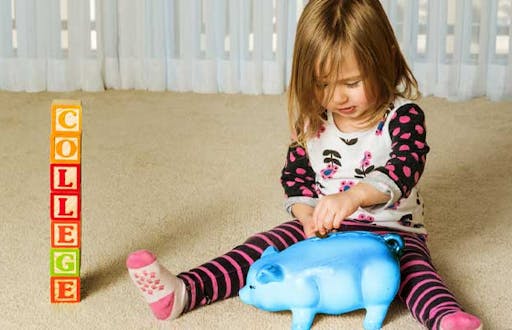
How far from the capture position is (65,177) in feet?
3.73

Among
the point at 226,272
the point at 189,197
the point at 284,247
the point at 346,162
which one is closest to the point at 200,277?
the point at 226,272

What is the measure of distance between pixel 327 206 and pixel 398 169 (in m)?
0.12

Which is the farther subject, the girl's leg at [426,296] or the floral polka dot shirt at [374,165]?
the floral polka dot shirt at [374,165]

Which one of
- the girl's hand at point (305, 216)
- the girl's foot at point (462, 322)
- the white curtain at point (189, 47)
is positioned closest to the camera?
the girl's foot at point (462, 322)

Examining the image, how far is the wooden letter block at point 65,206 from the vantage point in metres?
1.14

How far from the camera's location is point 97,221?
1.50 m

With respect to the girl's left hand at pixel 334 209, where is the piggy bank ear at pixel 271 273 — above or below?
below

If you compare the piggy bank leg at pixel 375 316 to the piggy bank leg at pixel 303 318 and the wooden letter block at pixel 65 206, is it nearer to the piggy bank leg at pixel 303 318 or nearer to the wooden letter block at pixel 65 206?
the piggy bank leg at pixel 303 318

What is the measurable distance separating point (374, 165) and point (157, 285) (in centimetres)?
35

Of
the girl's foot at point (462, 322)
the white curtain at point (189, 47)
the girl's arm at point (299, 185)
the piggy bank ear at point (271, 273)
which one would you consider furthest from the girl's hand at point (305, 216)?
the white curtain at point (189, 47)

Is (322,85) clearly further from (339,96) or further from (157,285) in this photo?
(157,285)

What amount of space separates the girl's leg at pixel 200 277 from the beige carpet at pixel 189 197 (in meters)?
0.02

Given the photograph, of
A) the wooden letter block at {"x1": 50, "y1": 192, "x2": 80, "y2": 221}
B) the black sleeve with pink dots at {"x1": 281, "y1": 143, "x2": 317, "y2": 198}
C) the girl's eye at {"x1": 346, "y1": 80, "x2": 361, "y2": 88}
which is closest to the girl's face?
the girl's eye at {"x1": 346, "y1": 80, "x2": 361, "y2": 88}

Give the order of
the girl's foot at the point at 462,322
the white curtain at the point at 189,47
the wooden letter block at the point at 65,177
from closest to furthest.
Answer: the girl's foot at the point at 462,322, the wooden letter block at the point at 65,177, the white curtain at the point at 189,47
